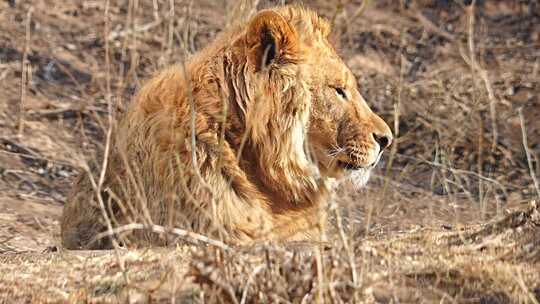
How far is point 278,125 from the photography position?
5027 mm

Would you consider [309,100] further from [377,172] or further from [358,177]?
[377,172]

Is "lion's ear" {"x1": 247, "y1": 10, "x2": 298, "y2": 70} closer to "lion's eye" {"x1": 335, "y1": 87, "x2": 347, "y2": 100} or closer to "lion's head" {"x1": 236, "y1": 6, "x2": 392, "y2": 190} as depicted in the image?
"lion's head" {"x1": 236, "y1": 6, "x2": 392, "y2": 190}

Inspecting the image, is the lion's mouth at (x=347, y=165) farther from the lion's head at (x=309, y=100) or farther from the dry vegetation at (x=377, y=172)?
the dry vegetation at (x=377, y=172)

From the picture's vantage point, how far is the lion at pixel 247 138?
480cm

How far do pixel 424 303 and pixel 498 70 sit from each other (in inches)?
299

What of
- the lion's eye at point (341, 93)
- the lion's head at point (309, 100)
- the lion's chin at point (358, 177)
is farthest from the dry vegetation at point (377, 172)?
the lion's eye at point (341, 93)

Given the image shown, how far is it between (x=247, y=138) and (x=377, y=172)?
395 centimetres

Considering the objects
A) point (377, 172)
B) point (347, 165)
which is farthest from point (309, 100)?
point (377, 172)

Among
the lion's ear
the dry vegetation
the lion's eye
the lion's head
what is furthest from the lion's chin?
the lion's ear

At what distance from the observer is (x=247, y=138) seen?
4.97 meters

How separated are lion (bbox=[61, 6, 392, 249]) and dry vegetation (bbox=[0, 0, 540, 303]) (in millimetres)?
195

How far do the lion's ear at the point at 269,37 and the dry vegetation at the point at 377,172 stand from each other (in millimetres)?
278

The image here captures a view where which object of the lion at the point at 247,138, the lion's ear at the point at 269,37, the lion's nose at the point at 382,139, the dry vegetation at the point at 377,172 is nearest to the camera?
the dry vegetation at the point at 377,172

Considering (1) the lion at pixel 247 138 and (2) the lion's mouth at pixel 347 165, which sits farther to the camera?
(2) the lion's mouth at pixel 347 165
